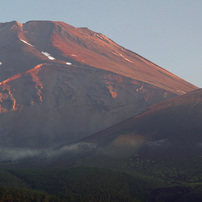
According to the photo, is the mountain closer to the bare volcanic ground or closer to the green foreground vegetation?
the green foreground vegetation

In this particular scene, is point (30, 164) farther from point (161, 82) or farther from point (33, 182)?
point (161, 82)

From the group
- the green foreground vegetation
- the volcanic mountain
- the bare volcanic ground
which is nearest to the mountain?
the green foreground vegetation

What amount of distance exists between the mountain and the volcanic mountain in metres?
20.8

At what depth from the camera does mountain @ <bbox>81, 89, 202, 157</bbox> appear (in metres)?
104

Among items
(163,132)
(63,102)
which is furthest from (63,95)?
(163,132)

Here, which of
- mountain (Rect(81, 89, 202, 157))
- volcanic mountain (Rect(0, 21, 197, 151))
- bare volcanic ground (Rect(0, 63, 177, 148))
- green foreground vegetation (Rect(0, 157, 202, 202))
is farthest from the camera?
volcanic mountain (Rect(0, 21, 197, 151))

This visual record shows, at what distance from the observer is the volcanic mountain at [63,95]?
5714 inches

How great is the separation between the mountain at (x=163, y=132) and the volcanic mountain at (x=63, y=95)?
20.8 meters

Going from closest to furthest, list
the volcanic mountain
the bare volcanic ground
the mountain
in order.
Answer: the mountain < the bare volcanic ground < the volcanic mountain

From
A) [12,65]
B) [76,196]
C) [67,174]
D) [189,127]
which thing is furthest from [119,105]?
[76,196]

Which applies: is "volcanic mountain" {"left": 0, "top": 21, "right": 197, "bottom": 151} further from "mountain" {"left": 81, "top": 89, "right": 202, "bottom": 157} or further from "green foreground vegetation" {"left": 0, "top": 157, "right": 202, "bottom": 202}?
"green foreground vegetation" {"left": 0, "top": 157, "right": 202, "bottom": 202}

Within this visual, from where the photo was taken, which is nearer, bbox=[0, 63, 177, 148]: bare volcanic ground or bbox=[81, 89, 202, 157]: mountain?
bbox=[81, 89, 202, 157]: mountain

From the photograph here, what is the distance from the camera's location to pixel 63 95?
529 feet

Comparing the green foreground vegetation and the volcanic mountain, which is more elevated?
the volcanic mountain
